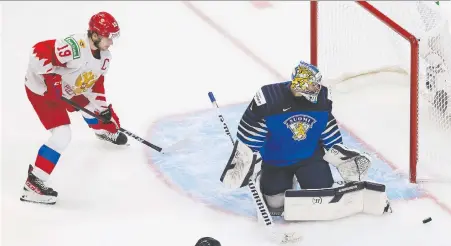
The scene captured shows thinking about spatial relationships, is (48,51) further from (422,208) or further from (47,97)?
(422,208)

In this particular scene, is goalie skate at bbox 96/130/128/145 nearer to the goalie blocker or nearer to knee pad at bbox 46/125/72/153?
knee pad at bbox 46/125/72/153

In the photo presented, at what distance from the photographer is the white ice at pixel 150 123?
3.57 meters

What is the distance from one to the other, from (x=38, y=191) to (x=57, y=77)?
449 millimetres

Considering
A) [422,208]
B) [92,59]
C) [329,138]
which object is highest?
[92,59]

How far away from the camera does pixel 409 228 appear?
3.58 m

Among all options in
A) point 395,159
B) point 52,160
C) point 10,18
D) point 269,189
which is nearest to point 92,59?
point 52,160

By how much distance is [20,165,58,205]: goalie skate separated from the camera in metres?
3.74

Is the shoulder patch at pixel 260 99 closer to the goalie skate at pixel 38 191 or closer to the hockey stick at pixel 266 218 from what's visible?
the hockey stick at pixel 266 218

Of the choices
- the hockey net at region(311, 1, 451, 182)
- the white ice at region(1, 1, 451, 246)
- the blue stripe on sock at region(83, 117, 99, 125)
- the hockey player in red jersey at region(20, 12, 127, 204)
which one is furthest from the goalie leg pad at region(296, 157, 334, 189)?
the blue stripe on sock at region(83, 117, 99, 125)

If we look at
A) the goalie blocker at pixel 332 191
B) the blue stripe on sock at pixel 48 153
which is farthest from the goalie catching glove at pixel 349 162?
the blue stripe on sock at pixel 48 153

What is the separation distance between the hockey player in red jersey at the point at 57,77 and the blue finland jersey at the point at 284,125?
2.12 ft

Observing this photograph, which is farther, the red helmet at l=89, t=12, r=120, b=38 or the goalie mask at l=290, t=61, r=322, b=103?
the red helmet at l=89, t=12, r=120, b=38

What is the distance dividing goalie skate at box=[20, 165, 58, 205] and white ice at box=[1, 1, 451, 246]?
0.13 ft

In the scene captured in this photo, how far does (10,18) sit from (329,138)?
2606 millimetres
